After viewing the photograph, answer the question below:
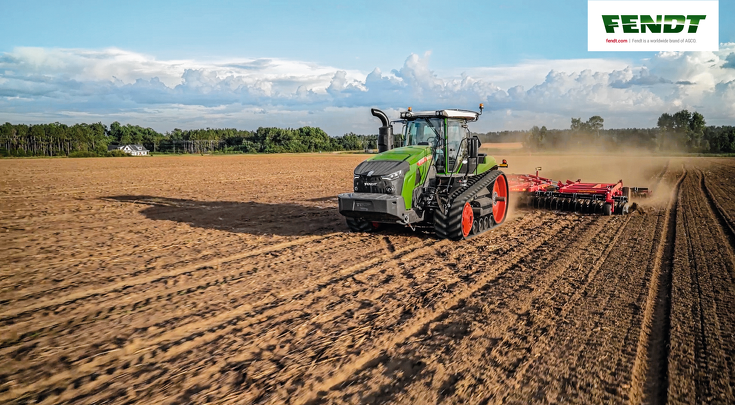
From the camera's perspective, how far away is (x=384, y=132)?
996 centimetres

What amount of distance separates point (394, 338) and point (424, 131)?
19.1 feet

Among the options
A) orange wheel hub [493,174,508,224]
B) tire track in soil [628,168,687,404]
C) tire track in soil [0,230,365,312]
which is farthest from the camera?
orange wheel hub [493,174,508,224]

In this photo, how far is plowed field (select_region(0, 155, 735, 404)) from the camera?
3.92 metres

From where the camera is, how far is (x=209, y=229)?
1076 centimetres

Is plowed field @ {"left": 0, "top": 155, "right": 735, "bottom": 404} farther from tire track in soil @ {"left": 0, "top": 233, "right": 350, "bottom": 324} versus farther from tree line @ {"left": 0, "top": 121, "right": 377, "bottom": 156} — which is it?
tree line @ {"left": 0, "top": 121, "right": 377, "bottom": 156}

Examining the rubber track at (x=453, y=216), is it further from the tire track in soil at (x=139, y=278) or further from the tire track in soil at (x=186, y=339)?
the tire track in soil at (x=186, y=339)

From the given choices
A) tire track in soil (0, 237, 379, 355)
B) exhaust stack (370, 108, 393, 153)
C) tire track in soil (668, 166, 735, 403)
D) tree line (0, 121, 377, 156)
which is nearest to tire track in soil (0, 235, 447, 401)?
tire track in soil (0, 237, 379, 355)

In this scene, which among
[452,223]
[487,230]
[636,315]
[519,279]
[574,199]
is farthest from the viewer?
[574,199]

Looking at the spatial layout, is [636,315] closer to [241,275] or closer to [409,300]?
[409,300]

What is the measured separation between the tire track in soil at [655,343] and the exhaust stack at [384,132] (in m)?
5.35

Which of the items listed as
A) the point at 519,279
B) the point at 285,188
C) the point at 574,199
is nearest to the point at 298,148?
the point at 285,188

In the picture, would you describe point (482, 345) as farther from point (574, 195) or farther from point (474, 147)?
point (574, 195)

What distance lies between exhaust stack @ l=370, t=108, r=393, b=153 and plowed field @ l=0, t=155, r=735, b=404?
1.90 meters

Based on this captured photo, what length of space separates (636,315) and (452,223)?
4060mm
